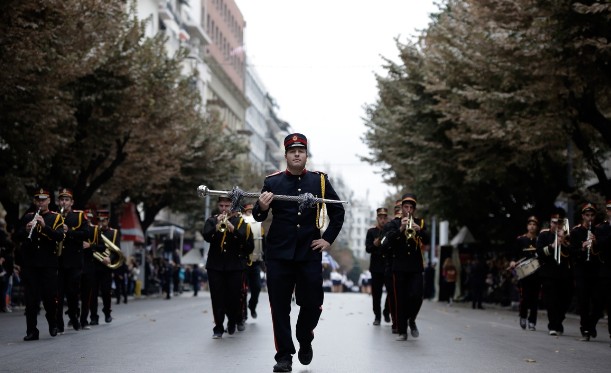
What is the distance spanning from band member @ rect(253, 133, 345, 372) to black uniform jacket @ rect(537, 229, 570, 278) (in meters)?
9.62

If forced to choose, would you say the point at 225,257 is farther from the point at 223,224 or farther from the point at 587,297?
the point at 587,297

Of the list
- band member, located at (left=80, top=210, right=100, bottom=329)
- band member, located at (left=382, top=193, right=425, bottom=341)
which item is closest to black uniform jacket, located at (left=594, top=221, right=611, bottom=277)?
band member, located at (left=382, top=193, right=425, bottom=341)

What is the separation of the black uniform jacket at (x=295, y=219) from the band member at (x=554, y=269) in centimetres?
957

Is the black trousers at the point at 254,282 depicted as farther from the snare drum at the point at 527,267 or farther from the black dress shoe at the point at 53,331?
the black dress shoe at the point at 53,331

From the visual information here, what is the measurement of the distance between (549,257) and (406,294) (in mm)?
4362

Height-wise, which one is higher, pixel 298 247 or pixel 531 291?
pixel 298 247

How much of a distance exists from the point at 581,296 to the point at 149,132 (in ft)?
66.9

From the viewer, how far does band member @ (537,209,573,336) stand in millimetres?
20547

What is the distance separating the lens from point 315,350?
14945mm

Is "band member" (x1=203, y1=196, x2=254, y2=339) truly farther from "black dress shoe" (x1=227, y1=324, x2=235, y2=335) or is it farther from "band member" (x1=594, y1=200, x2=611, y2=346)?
"band member" (x1=594, y1=200, x2=611, y2=346)

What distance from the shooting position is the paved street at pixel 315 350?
12.7 meters

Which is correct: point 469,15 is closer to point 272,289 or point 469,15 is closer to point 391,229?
point 391,229

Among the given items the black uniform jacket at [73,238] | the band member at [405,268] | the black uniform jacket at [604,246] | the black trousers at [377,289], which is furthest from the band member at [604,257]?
the black uniform jacket at [73,238]

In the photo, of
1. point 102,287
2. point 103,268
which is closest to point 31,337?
point 103,268
